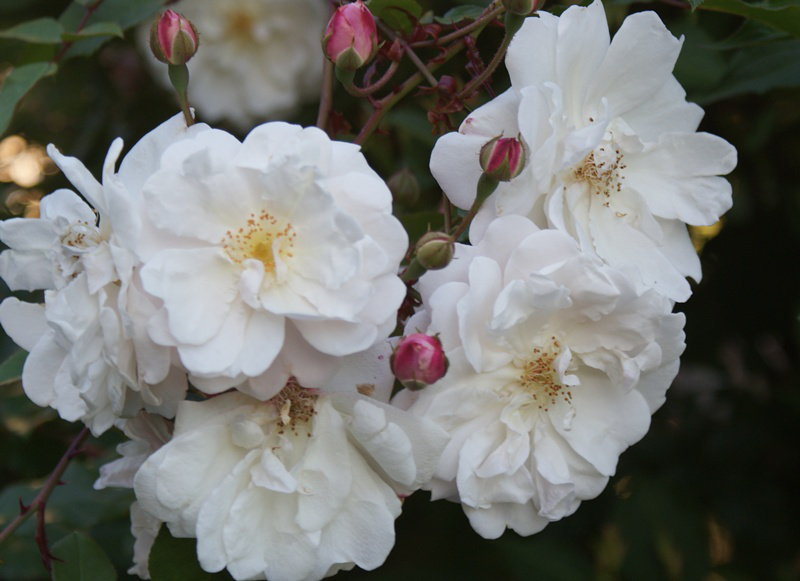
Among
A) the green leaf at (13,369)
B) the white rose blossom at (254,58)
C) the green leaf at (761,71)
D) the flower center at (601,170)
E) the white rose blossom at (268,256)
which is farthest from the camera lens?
the white rose blossom at (254,58)

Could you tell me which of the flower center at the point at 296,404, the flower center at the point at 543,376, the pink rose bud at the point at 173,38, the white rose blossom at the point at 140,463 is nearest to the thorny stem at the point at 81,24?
the pink rose bud at the point at 173,38

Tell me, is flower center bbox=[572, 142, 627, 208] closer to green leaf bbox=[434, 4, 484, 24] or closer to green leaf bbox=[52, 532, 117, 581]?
green leaf bbox=[434, 4, 484, 24]

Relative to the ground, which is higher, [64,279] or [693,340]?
[64,279]

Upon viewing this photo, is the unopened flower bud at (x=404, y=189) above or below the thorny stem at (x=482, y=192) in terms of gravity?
below

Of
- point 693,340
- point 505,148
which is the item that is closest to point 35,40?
point 505,148

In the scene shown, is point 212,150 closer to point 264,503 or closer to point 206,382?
point 206,382

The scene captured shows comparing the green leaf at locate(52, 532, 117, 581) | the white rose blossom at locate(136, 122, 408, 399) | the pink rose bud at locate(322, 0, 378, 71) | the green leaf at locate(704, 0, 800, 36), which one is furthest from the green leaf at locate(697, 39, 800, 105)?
the green leaf at locate(52, 532, 117, 581)

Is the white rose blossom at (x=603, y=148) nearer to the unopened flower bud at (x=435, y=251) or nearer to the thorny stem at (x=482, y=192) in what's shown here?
the thorny stem at (x=482, y=192)

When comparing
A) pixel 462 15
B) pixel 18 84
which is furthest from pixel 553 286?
pixel 18 84
